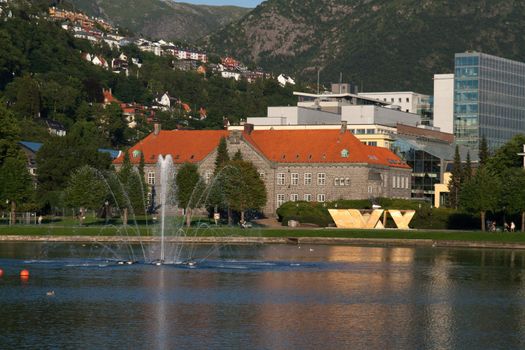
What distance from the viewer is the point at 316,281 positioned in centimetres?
7219

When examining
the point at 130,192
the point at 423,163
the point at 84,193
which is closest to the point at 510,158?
the point at 423,163

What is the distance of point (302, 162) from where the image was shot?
507 feet

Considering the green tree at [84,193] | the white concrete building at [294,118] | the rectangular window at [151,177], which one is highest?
the white concrete building at [294,118]

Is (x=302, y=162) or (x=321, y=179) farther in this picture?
(x=302, y=162)

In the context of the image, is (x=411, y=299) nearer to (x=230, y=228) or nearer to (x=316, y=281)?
(x=316, y=281)

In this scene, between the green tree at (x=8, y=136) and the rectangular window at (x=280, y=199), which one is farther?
the rectangular window at (x=280, y=199)

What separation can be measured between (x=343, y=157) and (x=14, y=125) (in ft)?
132

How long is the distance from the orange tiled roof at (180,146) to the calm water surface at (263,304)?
67.5 meters

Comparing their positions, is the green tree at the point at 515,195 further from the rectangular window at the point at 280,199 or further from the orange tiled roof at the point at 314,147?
the rectangular window at the point at 280,199

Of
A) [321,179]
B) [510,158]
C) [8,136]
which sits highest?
[8,136]

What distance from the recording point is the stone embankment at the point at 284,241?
111562 mm

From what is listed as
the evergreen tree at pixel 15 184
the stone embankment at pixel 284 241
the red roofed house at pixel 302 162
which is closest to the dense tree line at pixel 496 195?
the stone embankment at pixel 284 241

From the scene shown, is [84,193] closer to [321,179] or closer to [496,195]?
[321,179]

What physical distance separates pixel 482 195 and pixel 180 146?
49700mm
